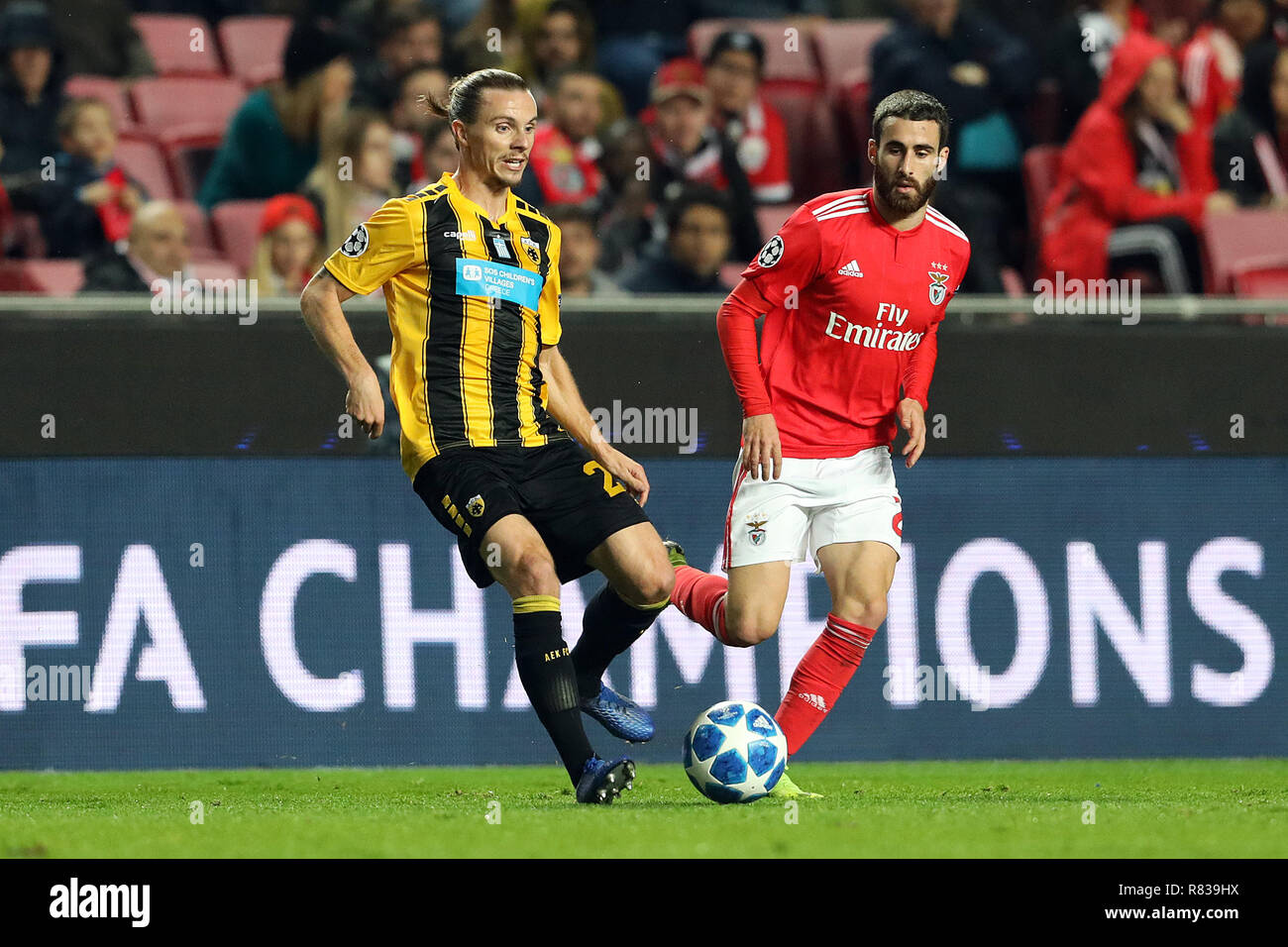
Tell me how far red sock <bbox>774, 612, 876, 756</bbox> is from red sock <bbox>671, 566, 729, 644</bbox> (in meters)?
0.34

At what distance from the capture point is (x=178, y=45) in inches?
421

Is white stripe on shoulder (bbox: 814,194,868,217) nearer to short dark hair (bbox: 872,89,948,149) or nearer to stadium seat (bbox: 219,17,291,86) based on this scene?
short dark hair (bbox: 872,89,948,149)

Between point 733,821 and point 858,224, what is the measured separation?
209cm

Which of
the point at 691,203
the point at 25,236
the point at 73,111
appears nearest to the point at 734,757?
the point at 691,203

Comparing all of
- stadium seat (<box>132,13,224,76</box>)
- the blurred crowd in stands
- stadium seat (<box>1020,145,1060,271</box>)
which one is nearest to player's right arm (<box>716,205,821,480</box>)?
the blurred crowd in stands

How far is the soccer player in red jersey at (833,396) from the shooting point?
19.5ft

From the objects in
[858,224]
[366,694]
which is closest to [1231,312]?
[858,224]

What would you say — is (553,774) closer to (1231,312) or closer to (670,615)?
(670,615)

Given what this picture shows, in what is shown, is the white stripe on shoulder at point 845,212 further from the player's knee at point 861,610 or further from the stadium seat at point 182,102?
the stadium seat at point 182,102

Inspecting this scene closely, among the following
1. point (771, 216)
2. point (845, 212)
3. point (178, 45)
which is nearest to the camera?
point (845, 212)

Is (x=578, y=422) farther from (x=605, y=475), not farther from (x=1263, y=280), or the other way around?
(x=1263, y=280)

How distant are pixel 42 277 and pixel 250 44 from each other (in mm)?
2767

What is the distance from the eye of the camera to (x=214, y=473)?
7371 mm

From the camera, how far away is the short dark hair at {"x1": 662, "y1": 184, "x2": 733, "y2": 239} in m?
8.51
